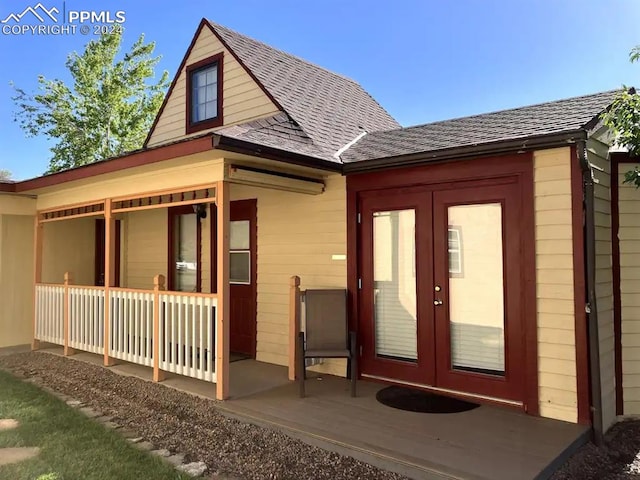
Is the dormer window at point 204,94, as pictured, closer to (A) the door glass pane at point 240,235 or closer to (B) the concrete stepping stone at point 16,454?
(A) the door glass pane at point 240,235

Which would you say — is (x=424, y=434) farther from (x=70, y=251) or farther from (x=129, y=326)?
(x=70, y=251)

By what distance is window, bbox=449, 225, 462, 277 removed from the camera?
475 centimetres

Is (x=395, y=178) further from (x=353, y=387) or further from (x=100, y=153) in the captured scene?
(x=100, y=153)

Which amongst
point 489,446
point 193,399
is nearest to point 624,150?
point 489,446

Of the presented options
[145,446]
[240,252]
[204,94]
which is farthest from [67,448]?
[204,94]

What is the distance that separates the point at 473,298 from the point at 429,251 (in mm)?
648

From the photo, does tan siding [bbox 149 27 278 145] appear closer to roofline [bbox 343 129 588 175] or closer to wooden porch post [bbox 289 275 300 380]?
roofline [bbox 343 129 588 175]

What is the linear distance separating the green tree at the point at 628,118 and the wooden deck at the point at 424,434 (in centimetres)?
227

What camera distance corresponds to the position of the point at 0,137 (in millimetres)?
20172

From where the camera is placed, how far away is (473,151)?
4.39m

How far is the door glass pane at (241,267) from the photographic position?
684cm

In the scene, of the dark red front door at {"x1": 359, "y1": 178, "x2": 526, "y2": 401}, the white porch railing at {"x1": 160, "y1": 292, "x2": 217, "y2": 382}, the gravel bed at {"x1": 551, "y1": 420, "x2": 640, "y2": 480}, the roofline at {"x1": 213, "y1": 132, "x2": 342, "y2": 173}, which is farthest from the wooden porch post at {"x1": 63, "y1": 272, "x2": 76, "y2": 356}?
the gravel bed at {"x1": 551, "y1": 420, "x2": 640, "y2": 480}

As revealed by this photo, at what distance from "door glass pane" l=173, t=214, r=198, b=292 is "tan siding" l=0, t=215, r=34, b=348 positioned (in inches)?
104

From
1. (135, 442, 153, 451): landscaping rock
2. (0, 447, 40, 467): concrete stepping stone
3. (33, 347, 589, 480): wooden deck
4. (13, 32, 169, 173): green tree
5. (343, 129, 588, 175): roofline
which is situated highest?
(13, 32, 169, 173): green tree
